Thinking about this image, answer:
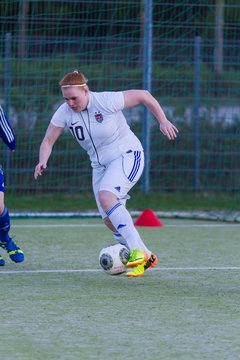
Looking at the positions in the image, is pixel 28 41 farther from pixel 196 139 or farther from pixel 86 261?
pixel 86 261

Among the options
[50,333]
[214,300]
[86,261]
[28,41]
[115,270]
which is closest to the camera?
[50,333]

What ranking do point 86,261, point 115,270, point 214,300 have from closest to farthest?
point 214,300 < point 115,270 < point 86,261

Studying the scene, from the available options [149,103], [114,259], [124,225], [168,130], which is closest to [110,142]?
[149,103]

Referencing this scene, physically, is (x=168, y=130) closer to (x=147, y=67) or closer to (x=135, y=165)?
(x=135, y=165)

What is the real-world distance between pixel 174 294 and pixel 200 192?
737 cm

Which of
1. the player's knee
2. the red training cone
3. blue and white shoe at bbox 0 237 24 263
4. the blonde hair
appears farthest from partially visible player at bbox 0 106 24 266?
the red training cone

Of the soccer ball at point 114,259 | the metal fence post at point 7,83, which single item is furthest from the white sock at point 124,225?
the metal fence post at point 7,83

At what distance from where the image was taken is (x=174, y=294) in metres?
6.67

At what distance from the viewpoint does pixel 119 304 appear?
6250mm

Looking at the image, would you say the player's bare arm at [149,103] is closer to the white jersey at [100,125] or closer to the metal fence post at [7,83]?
the white jersey at [100,125]

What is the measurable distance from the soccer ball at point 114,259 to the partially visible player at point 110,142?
0.08 m

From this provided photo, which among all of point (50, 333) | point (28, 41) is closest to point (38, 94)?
point (28, 41)

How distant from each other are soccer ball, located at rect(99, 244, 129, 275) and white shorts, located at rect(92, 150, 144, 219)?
33 centimetres

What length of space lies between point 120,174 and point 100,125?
391 mm
